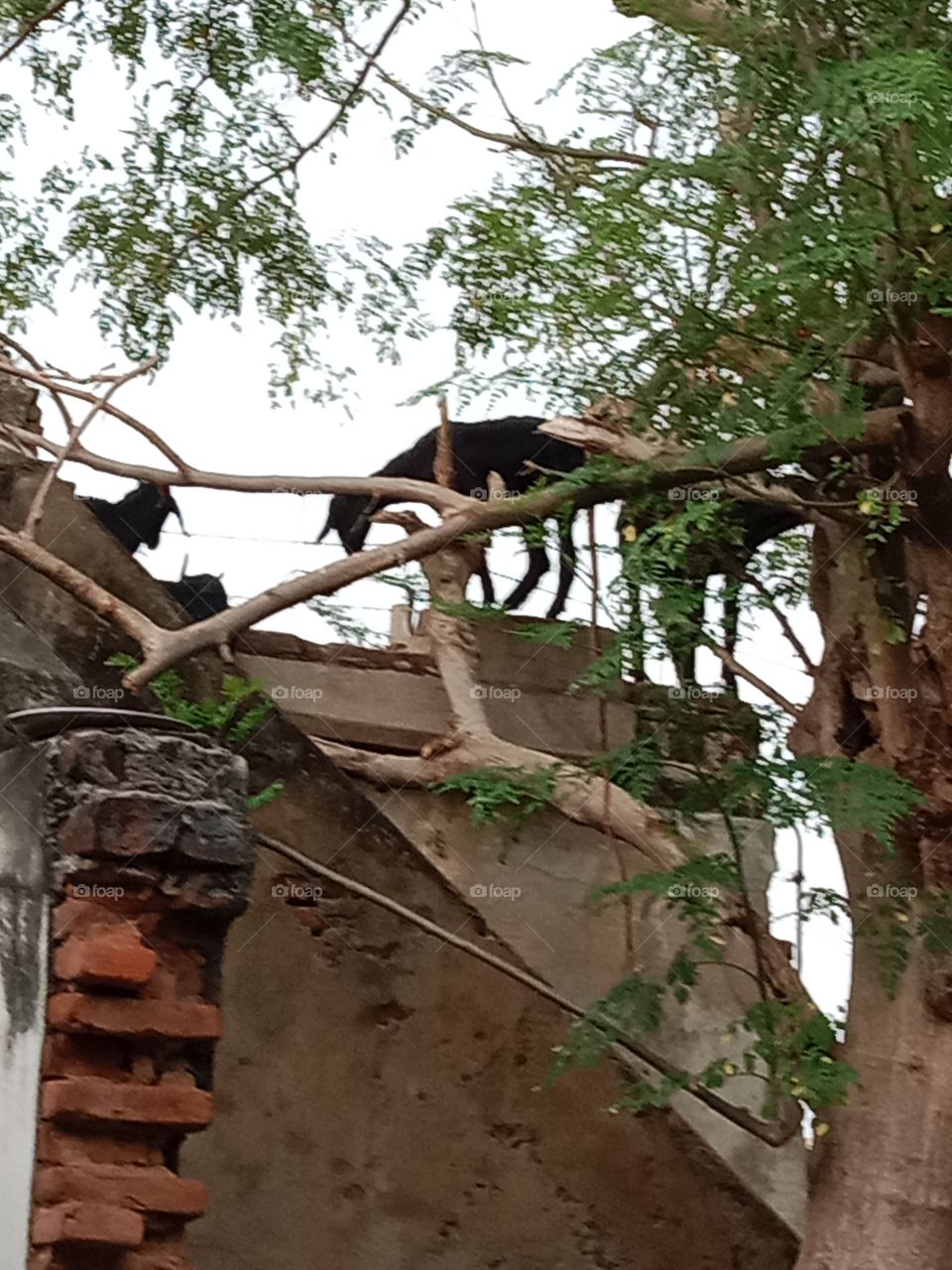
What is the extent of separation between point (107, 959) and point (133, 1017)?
0.14 m

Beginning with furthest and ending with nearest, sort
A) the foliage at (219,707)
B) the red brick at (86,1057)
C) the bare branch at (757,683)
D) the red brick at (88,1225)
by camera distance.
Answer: the bare branch at (757,683) < the foliage at (219,707) < the red brick at (86,1057) < the red brick at (88,1225)

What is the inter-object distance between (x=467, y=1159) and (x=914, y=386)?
8.33 feet

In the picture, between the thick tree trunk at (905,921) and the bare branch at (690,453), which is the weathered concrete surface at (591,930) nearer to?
the thick tree trunk at (905,921)

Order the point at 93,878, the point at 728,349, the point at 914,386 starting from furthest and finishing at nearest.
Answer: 1. the point at 728,349
2. the point at 914,386
3. the point at 93,878

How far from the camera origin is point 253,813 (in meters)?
4.98

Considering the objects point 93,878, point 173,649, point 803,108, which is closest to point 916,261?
point 803,108

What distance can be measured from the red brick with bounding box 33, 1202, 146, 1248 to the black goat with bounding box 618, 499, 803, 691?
2.05 metres

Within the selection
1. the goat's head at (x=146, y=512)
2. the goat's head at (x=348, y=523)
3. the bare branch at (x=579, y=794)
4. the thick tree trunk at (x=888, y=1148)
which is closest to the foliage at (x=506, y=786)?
the bare branch at (x=579, y=794)

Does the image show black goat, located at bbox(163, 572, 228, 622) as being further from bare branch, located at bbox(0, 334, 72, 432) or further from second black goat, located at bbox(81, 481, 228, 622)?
bare branch, located at bbox(0, 334, 72, 432)

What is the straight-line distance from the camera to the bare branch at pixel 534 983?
4656 mm

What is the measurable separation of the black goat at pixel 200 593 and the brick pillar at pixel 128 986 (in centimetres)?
295

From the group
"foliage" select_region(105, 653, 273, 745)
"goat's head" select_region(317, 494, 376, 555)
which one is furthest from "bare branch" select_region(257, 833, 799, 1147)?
"goat's head" select_region(317, 494, 376, 555)

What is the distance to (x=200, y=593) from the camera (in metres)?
6.54

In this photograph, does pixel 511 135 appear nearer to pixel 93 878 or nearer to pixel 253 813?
pixel 253 813
